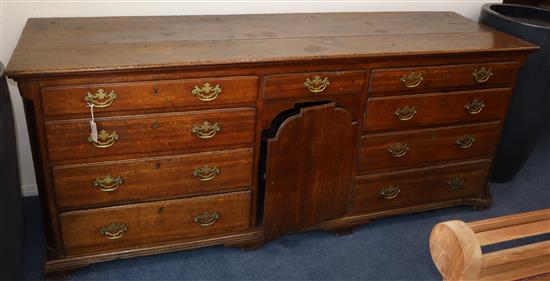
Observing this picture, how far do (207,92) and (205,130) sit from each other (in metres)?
0.14

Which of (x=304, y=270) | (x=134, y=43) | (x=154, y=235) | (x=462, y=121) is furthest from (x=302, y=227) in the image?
(x=134, y=43)

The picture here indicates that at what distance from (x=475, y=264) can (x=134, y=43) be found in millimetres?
1306

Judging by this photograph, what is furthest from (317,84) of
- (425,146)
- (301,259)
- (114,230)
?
(114,230)

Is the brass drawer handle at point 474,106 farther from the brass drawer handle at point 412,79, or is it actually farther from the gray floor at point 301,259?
the gray floor at point 301,259

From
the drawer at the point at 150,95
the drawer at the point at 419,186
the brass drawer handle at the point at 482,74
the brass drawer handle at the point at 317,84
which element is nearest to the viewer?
the drawer at the point at 150,95

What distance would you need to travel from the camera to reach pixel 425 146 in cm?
212

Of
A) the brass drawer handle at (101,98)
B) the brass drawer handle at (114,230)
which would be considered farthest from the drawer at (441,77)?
the brass drawer handle at (114,230)

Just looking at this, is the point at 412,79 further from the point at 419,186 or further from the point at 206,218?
the point at 206,218

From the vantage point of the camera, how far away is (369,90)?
1899mm

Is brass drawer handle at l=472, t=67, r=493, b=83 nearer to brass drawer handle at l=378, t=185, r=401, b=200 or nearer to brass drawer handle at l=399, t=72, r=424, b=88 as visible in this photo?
brass drawer handle at l=399, t=72, r=424, b=88

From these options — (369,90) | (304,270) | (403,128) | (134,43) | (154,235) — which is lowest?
(304,270)

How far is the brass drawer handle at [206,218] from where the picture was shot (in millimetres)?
1923

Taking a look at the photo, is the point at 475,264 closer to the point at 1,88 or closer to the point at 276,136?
the point at 276,136

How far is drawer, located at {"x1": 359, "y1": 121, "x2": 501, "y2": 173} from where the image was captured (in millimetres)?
2049
